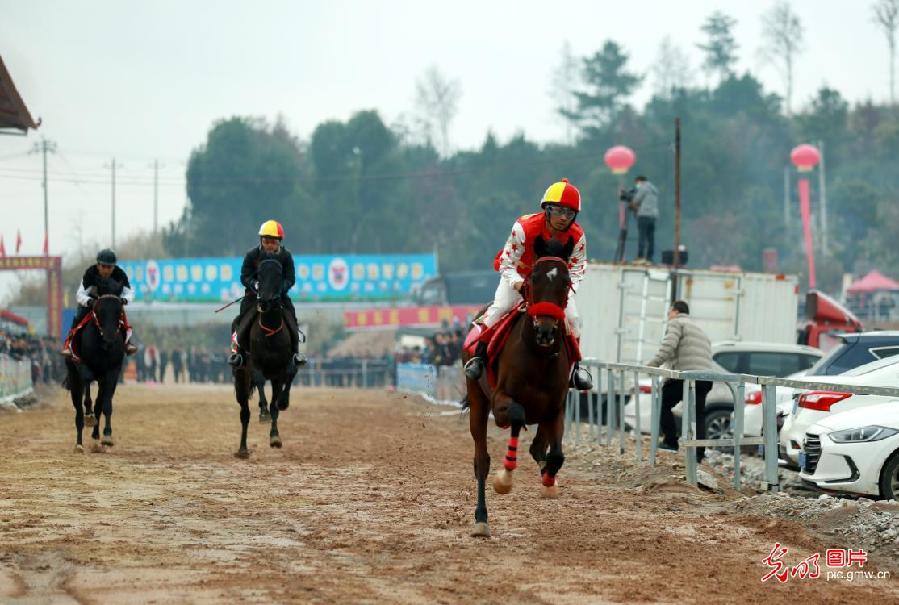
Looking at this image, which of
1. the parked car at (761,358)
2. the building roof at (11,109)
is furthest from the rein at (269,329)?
the building roof at (11,109)

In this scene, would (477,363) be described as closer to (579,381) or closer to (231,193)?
(579,381)

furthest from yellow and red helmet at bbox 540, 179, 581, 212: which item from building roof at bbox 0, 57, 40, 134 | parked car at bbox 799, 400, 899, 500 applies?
building roof at bbox 0, 57, 40, 134

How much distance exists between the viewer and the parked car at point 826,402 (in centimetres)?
1484

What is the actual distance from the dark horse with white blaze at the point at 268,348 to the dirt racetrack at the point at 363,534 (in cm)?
67

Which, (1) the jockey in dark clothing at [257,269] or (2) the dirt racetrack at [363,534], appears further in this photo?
(1) the jockey in dark clothing at [257,269]

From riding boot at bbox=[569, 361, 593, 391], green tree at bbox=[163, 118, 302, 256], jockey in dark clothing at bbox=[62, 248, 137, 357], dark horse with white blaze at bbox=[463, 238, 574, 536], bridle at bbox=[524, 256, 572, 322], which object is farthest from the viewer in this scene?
green tree at bbox=[163, 118, 302, 256]

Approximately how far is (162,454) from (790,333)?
13.4 meters

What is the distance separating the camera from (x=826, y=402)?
14.9 metres

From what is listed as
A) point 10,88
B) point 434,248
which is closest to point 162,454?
point 10,88

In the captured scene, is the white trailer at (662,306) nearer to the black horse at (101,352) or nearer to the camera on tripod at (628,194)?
the camera on tripod at (628,194)

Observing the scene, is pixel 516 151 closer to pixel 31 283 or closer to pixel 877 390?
pixel 31 283

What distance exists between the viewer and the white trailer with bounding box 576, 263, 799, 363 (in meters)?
26.3

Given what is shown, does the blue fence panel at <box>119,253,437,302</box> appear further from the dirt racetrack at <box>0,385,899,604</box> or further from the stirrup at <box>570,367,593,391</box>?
the stirrup at <box>570,367,593,391</box>

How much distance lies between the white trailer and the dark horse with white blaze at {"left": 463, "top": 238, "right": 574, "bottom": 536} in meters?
15.4
